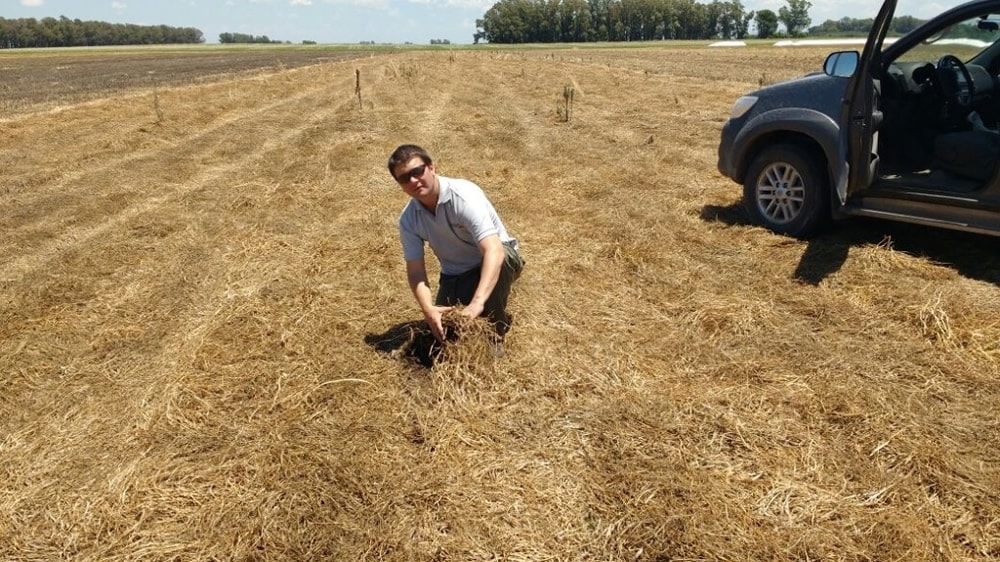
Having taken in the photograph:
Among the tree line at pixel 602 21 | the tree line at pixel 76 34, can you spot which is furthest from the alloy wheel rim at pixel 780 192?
the tree line at pixel 76 34

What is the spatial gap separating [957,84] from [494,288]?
421 centimetres

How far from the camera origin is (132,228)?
6.44 meters

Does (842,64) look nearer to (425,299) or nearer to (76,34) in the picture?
(425,299)

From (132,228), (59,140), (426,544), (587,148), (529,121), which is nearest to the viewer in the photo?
(426,544)

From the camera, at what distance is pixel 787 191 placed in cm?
547

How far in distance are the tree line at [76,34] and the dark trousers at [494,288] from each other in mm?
142135

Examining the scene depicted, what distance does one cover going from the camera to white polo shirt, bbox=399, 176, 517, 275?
3.40 meters

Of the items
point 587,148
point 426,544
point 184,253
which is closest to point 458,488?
point 426,544

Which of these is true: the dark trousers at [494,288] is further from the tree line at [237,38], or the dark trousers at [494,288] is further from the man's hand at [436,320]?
the tree line at [237,38]

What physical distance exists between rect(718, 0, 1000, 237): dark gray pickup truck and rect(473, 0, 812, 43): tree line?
124 m

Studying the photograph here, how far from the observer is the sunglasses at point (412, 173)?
3246 mm

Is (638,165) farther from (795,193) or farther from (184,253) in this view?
(184,253)

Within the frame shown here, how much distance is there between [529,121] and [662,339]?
9.57m

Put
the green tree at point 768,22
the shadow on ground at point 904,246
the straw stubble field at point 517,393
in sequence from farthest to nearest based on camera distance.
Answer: the green tree at point 768,22 → the shadow on ground at point 904,246 → the straw stubble field at point 517,393
